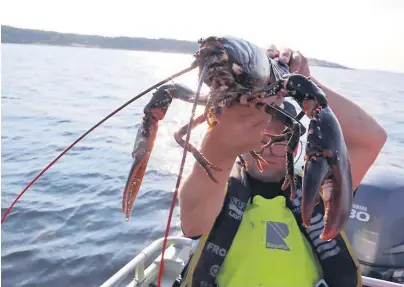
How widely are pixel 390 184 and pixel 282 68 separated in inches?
79.4

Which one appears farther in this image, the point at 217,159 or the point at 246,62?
the point at 217,159

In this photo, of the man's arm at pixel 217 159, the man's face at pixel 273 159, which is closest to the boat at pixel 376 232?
the man's face at pixel 273 159

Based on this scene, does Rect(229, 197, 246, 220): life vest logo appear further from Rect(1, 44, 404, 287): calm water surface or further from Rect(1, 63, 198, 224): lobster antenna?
Rect(1, 63, 198, 224): lobster antenna

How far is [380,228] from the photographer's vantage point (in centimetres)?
371

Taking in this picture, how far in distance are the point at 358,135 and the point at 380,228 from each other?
1263mm

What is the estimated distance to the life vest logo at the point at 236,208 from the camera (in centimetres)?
276

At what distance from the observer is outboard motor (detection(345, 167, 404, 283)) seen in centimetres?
361

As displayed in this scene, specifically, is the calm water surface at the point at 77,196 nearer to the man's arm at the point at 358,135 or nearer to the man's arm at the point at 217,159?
the man's arm at the point at 217,159

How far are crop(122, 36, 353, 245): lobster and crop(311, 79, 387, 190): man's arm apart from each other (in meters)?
0.64

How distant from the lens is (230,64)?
2.04 m

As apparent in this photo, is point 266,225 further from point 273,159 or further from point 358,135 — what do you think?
point 358,135

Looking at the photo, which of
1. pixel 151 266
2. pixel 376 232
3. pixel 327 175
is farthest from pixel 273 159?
pixel 151 266

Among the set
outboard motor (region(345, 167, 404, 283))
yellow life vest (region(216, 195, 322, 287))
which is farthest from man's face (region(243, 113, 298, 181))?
outboard motor (region(345, 167, 404, 283))

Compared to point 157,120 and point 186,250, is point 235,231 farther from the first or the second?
point 186,250
